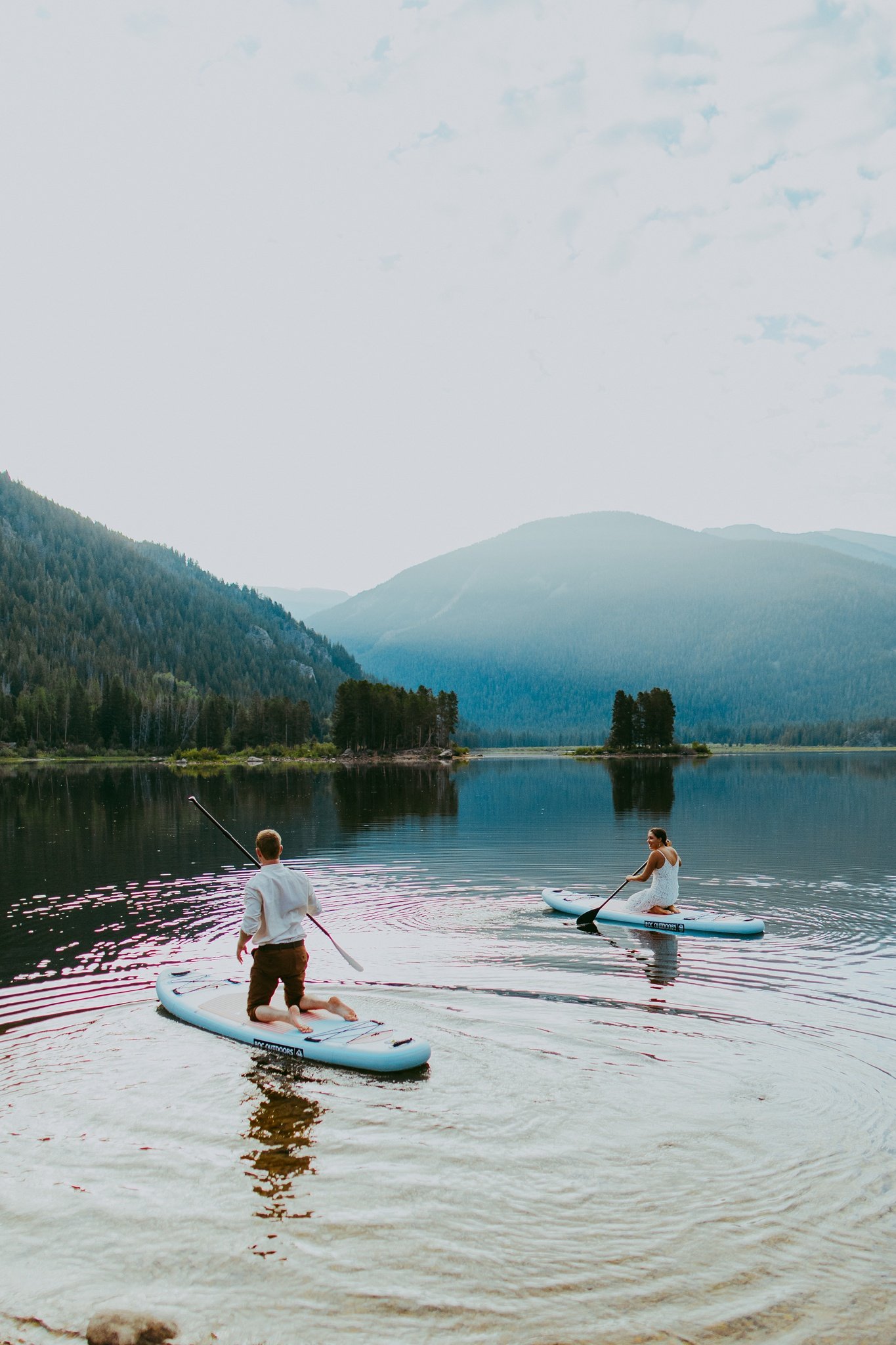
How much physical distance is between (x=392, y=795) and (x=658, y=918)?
50323 mm

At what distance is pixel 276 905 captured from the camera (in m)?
13.7

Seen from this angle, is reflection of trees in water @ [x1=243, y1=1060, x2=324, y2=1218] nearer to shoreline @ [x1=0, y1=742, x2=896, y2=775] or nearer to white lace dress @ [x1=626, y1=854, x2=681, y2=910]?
white lace dress @ [x1=626, y1=854, x2=681, y2=910]

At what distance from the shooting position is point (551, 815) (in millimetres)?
52312

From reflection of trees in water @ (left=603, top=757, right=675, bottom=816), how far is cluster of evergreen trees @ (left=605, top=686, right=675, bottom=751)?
2643 cm

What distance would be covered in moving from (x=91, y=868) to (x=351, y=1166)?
81.0ft

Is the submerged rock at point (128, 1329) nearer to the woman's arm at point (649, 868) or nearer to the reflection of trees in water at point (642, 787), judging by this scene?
the woman's arm at point (649, 868)

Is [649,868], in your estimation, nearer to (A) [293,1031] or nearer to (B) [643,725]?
(A) [293,1031]

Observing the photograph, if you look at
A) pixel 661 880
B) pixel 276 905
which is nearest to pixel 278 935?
pixel 276 905

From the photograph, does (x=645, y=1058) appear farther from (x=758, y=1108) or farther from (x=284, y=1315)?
(x=284, y=1315)

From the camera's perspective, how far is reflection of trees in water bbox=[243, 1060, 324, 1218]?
875 centimetres

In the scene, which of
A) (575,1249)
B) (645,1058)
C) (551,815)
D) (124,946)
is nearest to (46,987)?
(124,946)

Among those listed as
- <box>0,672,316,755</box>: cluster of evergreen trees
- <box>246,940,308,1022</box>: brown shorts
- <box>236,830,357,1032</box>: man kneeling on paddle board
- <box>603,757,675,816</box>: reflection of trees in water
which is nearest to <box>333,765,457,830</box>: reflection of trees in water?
<box>603,757,675,816</box>: reflection of trees in water

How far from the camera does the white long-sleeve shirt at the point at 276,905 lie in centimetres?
1349

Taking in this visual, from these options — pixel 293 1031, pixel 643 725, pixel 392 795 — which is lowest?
pixel 392 795
